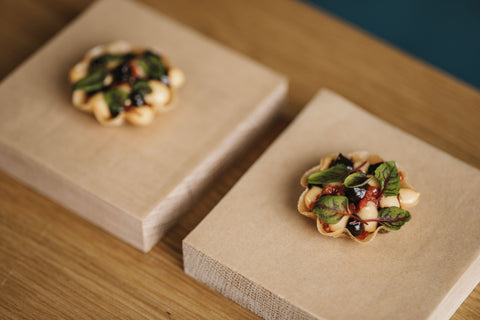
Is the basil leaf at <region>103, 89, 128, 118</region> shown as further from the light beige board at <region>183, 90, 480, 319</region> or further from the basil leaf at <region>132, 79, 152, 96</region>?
the light beige board at <region>183, 90, 480, 319</region>

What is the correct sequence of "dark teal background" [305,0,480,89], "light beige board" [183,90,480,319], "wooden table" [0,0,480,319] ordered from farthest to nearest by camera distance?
1. "dark teal background" [305,0,480,89]
2. "wooden table" [0,0,480,319]
3. "light beige board" [183,90,480,319]

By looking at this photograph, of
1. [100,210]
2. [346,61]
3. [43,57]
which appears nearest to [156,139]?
[100,210]

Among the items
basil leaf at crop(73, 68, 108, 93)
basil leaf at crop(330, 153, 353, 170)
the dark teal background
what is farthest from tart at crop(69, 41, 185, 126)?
the dark teal background

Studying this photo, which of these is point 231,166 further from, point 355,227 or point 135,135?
point 355,227

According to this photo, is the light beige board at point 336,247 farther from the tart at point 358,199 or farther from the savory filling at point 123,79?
the savory filling at point 123,79

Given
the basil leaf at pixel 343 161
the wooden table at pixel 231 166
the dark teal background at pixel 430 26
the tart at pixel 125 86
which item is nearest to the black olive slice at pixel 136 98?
the tart at pixel 125 86

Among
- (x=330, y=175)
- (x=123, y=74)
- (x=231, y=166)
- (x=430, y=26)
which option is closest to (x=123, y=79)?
(x=123, y=74)

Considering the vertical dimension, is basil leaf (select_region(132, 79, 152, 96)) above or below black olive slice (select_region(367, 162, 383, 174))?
below
